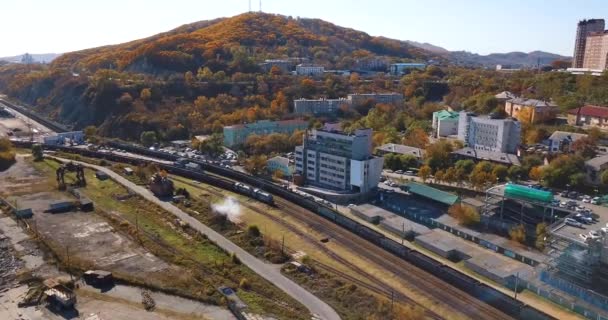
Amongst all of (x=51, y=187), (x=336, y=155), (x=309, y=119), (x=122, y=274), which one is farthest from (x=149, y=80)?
(x=122, y=274)

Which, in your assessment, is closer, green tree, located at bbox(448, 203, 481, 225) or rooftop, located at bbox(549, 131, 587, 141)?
green tree, located at bbox(448, 203, 481, 225)

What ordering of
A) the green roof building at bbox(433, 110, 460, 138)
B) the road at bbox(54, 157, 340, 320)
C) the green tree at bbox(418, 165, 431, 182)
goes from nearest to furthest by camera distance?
the road at bbox(54, 157, 340, 320) < the green tree at bbox(418, 165, 431, 182) < the green roof building at bbox(433, 110, 460, 138)

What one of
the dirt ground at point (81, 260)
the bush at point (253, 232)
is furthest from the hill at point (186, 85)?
the bush at point (253, 232)

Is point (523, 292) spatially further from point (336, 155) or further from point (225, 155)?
point (225, 155)

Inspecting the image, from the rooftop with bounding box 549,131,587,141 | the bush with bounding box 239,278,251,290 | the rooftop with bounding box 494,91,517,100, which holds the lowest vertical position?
the bush with bounding box 239,278,251,290

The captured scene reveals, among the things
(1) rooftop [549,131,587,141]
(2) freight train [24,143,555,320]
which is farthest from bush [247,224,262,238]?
(1) rooftop [549,131,587,141]

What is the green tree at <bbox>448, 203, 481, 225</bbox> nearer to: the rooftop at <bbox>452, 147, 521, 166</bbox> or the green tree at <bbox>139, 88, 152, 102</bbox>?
the rooftop at <bbox>452, 147, 521, 166</bbox>
